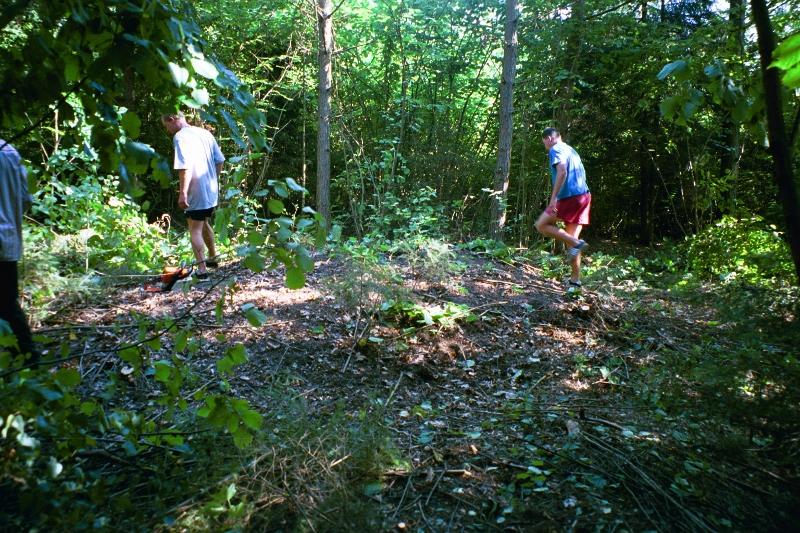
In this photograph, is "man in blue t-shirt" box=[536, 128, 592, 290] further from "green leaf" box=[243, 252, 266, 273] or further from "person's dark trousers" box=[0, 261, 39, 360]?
"person's dark trousers" box=[0, 261, 39, 360]

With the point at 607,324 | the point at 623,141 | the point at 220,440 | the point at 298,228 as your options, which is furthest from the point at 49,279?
the point at 623,141

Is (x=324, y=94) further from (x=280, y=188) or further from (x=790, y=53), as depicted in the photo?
(x=790, y=53)

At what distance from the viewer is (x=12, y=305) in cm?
334

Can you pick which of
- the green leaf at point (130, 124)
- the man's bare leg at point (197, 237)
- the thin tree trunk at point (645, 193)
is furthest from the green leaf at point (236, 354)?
the thin tree trunk at point (645, 193)

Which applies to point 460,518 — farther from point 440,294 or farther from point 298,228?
point 440,294

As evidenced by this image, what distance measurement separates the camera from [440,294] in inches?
211

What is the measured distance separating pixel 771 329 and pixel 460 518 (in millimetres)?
1636

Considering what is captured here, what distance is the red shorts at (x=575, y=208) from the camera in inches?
241

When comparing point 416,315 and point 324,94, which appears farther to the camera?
point 324,94

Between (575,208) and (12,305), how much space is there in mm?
5333

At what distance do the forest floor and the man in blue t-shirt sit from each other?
651 millimetres

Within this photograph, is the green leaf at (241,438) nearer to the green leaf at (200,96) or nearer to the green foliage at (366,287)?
the green leaf at (200,96)

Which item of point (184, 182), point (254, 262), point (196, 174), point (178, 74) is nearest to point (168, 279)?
point (184, 182)

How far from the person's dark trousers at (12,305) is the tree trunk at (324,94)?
19.7 ft
